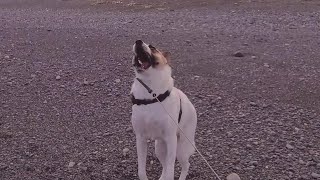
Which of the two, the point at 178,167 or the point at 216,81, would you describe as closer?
the point at 178,167

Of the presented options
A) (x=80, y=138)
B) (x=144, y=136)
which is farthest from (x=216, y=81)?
(x=144, y=136)

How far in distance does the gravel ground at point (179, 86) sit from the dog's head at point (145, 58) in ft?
4.71

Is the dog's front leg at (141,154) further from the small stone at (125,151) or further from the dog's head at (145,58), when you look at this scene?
the small stone at (125,151)

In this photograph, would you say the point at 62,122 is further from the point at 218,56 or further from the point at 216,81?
the point at 218,56

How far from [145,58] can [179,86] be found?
4.18 metres

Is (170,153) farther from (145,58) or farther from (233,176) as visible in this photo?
(233,176)

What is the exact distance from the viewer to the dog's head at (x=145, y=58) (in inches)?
170

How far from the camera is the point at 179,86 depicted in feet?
28.1

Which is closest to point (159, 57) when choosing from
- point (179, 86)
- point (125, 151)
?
point (125, 151)

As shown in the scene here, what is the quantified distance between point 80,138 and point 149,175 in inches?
55.0

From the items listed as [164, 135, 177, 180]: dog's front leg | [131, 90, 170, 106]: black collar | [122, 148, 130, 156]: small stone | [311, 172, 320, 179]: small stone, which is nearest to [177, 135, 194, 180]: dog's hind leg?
[164, 135, 177, 180]: dog's front leg

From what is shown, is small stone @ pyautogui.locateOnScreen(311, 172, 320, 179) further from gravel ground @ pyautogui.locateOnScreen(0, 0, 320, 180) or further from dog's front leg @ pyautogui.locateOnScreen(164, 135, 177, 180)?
dog's front leg @ pyautogui.locateOnScreen(164, 135, 177, 180)

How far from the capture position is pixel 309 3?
1627 centimetres

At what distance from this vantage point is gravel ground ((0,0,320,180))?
5.69 metres
